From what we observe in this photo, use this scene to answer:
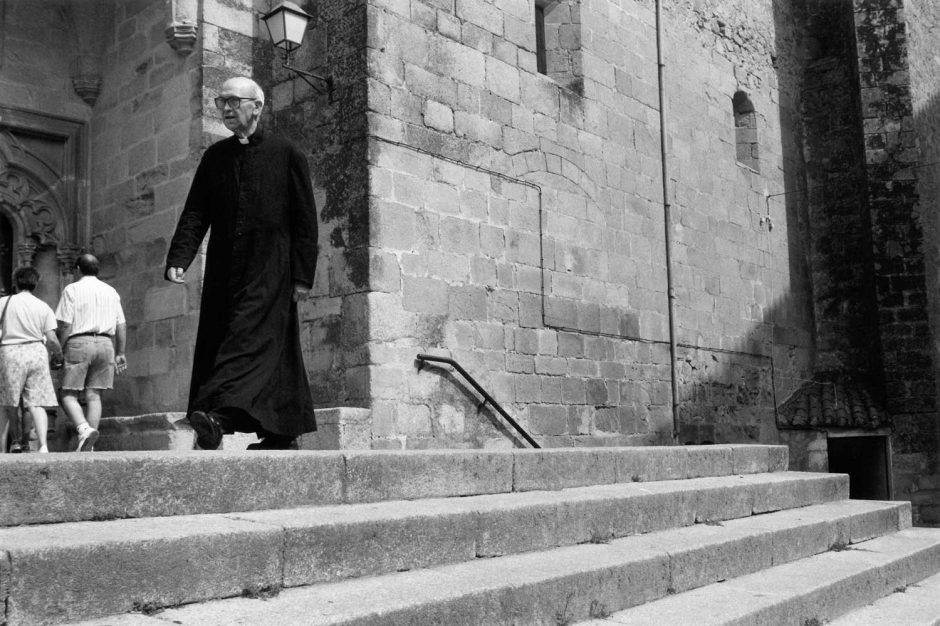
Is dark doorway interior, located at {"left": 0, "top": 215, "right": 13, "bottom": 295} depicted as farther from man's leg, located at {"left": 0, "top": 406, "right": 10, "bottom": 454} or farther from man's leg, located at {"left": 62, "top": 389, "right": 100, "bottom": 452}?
man's leg, located at {"left": 62, "top": 389, "right": 100, "bottom": 452}

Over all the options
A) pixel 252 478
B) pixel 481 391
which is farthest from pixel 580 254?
pixel 252 478

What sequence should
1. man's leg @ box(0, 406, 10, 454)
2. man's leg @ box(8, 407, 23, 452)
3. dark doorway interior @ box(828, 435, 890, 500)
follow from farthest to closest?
dark doorway interior @ box(828, 435, 890, 500) < man's leg @ box(8, 407, 23, 452) < man's leg @ box(0, 406, 10, 454)

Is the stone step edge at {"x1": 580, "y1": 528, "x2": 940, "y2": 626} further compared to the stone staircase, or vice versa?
the stone step edge at {"x1": 580, "y1": 528, "x2": 940, "y2": 626}

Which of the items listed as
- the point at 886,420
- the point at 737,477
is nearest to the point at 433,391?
the point at 737,477

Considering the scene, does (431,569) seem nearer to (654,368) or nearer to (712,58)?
(654,368)

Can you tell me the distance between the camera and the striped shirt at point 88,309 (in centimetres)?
706

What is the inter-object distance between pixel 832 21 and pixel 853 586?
11483mm

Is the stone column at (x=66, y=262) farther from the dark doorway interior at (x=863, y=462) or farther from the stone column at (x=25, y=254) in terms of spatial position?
the dark doorway interior at (x=863, y=462)

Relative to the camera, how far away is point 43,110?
28.0 ft

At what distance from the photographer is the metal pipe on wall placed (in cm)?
1091

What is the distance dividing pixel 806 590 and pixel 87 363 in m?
4.97

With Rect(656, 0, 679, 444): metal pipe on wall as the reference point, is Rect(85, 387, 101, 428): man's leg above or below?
below

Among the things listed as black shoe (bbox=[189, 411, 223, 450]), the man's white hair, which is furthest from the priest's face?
black shoe (bbox=[189, 411, 223, 450])

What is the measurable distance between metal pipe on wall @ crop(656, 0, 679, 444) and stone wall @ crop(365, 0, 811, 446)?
3.9 inches
